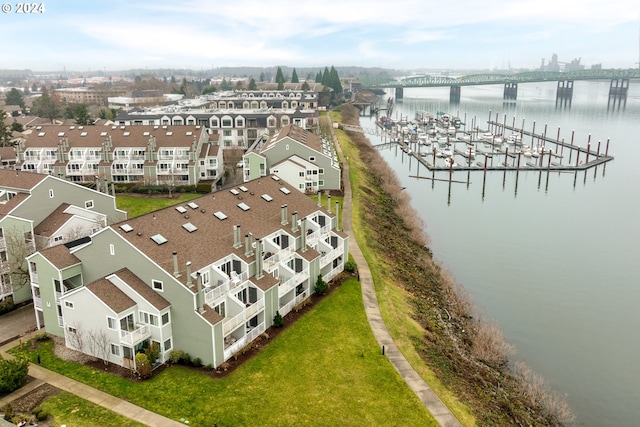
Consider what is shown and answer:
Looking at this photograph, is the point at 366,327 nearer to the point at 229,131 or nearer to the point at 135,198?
the point at 135,198

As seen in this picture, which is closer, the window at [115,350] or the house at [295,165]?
the window at [115,350]

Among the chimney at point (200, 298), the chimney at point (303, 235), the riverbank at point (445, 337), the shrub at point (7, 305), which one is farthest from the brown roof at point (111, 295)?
the riverbank at point (445, 337)

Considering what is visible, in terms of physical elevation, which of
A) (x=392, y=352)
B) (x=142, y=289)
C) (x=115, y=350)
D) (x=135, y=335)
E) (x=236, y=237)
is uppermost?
(x=236, y=237)

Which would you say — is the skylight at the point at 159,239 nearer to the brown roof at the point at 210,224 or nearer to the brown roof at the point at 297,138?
the brown roof at the point at 210,224

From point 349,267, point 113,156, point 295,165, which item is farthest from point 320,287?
point 113,156

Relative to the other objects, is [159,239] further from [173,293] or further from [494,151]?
[494,151]
